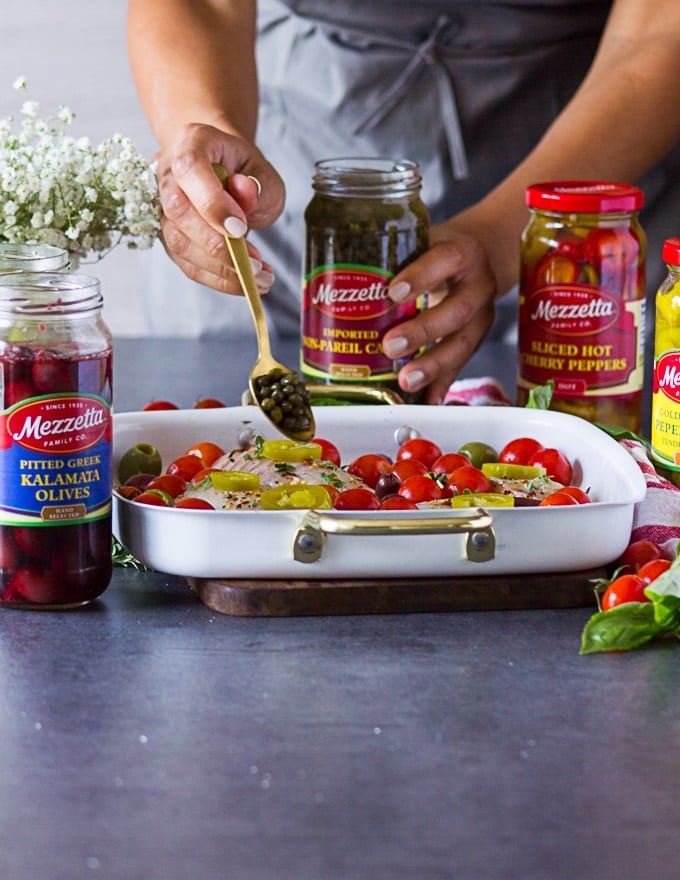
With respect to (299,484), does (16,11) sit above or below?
above

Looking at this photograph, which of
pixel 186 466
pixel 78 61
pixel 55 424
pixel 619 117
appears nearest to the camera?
pixel 55 424

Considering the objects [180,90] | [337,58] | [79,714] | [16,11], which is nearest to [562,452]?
[79,714]

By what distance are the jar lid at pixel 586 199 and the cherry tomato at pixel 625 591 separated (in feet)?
1.43

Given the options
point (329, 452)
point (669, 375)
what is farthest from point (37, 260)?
point (669, 375)

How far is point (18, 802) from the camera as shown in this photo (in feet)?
2.34

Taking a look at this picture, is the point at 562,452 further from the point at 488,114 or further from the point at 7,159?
the point at 488,114

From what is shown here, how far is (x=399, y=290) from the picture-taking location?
131 centimetres

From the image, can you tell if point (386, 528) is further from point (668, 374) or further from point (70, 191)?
point (70, 191)

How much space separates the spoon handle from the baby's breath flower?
9 centimetres

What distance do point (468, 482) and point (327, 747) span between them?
33 centimetres

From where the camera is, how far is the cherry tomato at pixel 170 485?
1.07 metres

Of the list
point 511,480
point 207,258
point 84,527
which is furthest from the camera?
point 207,258

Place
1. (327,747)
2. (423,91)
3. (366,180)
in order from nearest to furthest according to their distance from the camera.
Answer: (327,747) < (366,180) < (423,91)

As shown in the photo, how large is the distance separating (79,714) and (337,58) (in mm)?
1186
